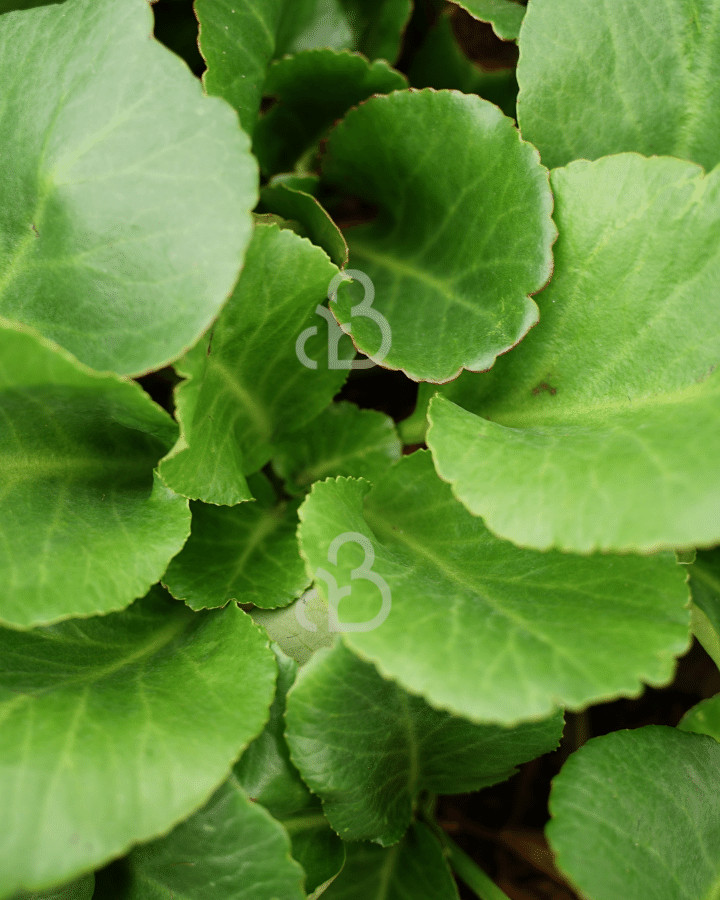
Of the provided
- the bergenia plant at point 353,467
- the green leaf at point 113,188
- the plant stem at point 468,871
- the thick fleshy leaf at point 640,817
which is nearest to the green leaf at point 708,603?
the bergenia plant at point 353,467

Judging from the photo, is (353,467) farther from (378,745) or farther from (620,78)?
(620,78)

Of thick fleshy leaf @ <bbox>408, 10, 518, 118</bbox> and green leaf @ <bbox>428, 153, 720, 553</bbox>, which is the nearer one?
green leaf @ <bbox>428, 153, 720, 553</bbox>

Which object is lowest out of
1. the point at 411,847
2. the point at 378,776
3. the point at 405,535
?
the point at 411,847

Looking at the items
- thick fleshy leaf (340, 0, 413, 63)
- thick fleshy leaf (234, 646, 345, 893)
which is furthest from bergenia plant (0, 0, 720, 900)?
thick fleshy leaf (340, 0, 413, 63)

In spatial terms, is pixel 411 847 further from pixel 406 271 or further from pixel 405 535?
pixel 406 271

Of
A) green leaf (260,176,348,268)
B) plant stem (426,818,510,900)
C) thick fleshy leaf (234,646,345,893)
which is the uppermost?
green leaf (260,176,348,268)

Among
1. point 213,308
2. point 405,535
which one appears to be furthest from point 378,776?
point 213,308

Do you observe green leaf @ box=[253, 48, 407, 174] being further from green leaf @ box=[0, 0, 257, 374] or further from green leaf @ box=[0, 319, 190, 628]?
green leaf @ box=[0, 319, 190, 628]
